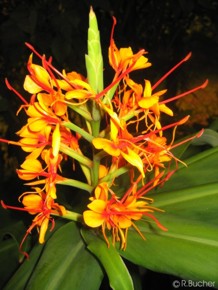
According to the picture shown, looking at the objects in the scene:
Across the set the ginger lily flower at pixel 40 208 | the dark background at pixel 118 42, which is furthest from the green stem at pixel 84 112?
the dark background at pixel 118 42

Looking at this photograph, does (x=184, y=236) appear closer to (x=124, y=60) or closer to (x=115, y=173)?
(x=115, y=173)

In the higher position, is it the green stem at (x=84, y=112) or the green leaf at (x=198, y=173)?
the green stem at (x=84, y=112)

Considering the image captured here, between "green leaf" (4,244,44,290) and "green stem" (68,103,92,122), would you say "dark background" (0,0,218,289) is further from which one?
"green stem" (68,103,92,122)

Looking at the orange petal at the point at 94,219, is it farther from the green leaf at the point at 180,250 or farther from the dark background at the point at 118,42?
the dark background at the point at 118,42

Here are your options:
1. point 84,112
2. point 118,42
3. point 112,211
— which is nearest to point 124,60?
point 84,112

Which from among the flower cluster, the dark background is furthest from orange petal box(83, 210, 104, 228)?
the dark background
